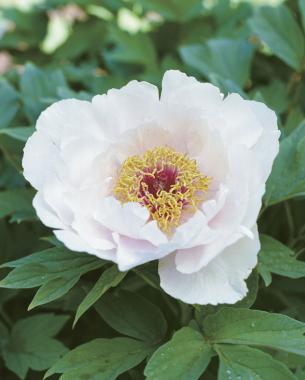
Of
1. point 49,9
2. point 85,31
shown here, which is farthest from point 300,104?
point 49,9

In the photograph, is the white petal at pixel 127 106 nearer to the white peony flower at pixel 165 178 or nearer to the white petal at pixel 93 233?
the white peony flower at pixel 165 178

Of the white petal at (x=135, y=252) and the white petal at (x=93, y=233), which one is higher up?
the white petal at (x=135, y=252)

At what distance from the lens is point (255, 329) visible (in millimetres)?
793

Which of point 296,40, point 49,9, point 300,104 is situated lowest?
point 49,9

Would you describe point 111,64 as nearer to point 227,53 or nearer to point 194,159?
point 227,53

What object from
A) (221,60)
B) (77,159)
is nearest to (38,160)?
(77,159)

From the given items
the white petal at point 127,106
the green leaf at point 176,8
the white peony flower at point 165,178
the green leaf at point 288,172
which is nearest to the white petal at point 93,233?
the white peony flower at point 165,178

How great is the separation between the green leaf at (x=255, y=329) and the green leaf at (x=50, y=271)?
15cm

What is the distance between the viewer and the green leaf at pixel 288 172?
0.92 metres

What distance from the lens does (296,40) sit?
4.35 ft

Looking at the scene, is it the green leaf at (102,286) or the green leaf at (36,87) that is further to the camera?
the green leaf at (36,87)

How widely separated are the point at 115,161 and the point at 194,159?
93 millimetres

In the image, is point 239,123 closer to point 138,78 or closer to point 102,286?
point 102,286

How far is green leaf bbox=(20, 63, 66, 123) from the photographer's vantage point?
3.93 ft
